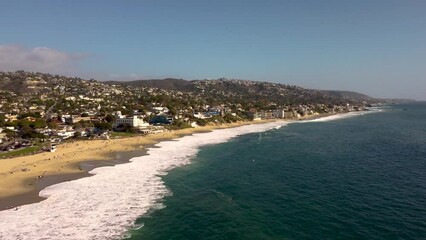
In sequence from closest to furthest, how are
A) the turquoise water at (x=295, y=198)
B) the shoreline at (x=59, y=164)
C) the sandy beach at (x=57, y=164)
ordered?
the turquoise water at (x=295, y=198), the shoreline at (x=59, y=164), the sandy beach at (x=57, y=164)

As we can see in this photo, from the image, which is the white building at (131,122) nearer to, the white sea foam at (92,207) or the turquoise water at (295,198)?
the turquoise water at (295,198)

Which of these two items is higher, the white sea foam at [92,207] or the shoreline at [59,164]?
the white sea foam at [92,207]

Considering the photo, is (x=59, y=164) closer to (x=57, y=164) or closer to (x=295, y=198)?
(x=57, y=164)

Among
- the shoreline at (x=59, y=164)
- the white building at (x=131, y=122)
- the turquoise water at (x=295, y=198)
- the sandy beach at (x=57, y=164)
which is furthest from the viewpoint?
the white building at (x=131, y=122)

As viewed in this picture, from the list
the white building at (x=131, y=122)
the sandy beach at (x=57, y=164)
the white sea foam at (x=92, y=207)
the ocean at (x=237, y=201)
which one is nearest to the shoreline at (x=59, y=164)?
the sandy beach at (x=57, y=164)

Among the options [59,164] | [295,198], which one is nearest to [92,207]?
[295,198]

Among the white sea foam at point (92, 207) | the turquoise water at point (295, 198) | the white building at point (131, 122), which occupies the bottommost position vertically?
the white sea foam at point (92, 207)

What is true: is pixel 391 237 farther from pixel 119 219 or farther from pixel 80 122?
pixel 80 122
